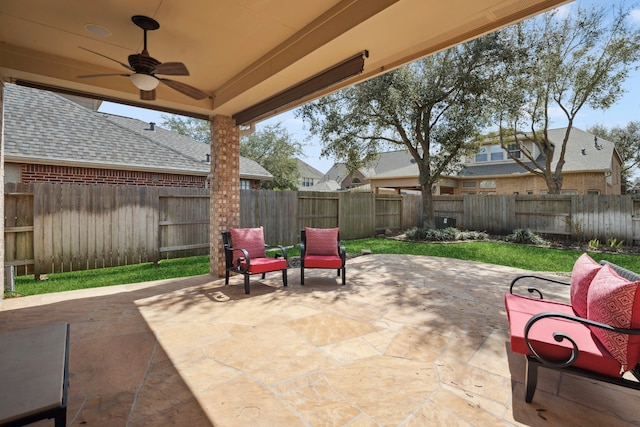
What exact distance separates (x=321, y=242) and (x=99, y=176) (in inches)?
296

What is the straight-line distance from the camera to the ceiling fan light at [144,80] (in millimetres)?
3707

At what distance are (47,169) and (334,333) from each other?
30.3 ft

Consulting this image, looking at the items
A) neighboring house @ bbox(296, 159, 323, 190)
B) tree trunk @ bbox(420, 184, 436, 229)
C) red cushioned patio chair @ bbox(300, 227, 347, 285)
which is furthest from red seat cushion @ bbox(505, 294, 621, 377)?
neighboring house @ bbox(296, 159, 323, 190)

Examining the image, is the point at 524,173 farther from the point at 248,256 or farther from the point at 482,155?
the point at 248,256

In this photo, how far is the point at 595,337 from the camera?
227 cm

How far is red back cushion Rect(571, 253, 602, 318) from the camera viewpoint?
2.62 metres

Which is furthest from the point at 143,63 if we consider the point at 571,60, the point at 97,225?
the point at 571,60

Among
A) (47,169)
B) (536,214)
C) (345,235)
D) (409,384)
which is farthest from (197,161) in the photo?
(536,214)

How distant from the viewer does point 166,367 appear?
8.84 ft

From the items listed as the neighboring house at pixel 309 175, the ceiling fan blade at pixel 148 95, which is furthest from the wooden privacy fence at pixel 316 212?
the neighboring house at pixel 309 175

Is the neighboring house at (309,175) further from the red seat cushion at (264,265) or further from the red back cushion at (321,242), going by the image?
the red seat cushion at (264,265)

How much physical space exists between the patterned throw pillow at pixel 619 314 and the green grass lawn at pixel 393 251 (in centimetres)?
535

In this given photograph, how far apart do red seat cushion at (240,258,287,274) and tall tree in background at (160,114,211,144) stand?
72.7 ft

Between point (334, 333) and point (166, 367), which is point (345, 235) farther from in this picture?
point (166, 367)
